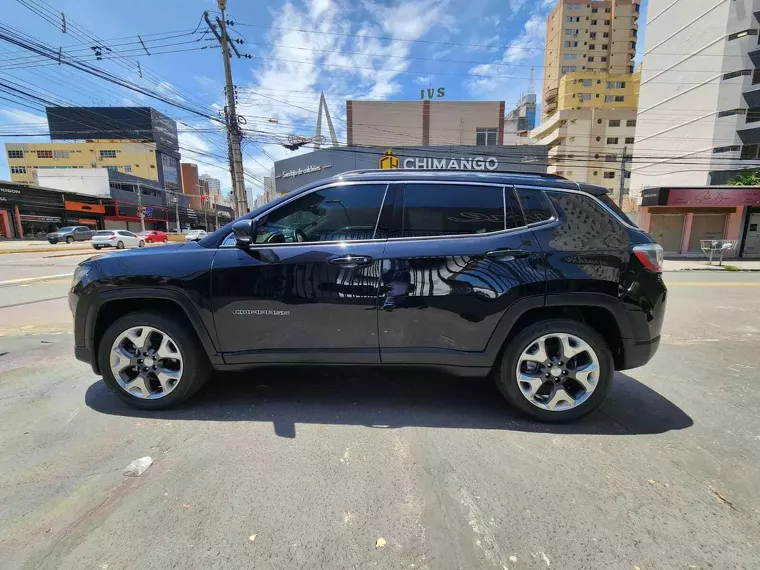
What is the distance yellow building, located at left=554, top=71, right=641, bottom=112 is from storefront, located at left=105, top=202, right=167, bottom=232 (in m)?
69.6

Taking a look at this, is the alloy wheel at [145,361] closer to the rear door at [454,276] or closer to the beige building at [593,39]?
the rear door at [454,276]

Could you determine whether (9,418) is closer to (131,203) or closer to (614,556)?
(614,556)

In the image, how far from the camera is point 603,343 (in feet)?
9.25

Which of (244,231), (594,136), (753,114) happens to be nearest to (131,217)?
(244,231)

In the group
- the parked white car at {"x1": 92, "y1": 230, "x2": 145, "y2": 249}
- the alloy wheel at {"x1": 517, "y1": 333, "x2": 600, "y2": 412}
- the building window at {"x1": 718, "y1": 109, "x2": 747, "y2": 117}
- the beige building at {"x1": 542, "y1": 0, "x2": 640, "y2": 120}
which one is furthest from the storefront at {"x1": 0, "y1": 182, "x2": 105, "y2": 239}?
the beige building at {"x1": 542, "y1": 0, "x2": 640, "y2": 120}

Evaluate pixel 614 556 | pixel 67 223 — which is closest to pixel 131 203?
pixel 67 223

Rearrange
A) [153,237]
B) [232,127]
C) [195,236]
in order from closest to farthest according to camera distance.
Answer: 1. [195,236]
2. [232,127]
3. [153,237]

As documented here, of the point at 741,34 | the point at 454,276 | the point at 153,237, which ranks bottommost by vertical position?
the point at 153,237

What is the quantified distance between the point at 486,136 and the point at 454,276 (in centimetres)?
5205

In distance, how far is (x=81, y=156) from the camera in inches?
2729

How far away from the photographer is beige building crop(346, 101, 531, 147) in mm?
49719

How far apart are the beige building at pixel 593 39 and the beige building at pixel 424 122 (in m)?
47.0

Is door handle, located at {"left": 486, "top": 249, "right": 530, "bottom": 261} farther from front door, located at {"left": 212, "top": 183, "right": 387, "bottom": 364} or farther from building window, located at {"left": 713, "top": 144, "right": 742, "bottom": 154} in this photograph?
building window, located at {"left": 713, "top": 144, "right": 742, "bottom": 154}

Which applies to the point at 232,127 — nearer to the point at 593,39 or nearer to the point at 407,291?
the point at 407,291
